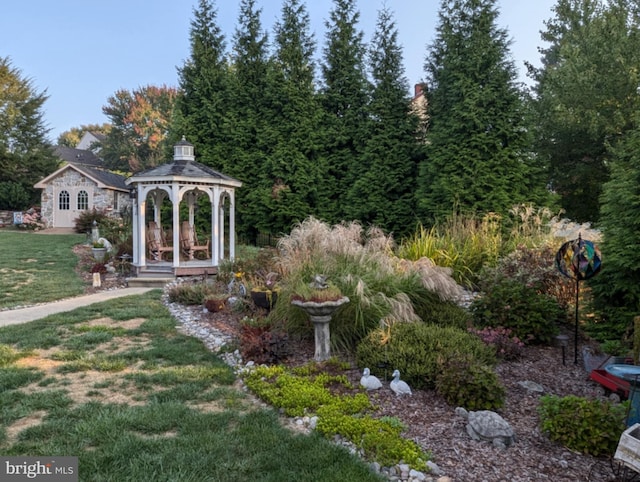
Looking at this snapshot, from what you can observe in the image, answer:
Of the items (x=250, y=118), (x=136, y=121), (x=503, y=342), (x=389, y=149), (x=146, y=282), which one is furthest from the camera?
(x=136, y=121)

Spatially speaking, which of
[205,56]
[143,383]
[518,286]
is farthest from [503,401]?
[205,56]

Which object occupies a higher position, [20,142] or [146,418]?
[20,142]

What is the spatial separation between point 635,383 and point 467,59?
8.63 m

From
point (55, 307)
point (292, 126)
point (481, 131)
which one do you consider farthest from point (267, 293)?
point (292, 126)

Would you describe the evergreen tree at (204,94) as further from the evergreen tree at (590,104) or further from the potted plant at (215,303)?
the evergreen tree at (590,104)

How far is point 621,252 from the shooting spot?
366cm

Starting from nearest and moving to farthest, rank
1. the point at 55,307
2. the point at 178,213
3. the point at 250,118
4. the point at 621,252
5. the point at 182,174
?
the point at 621,252
the point at 55,307
the point at 182,174
the point at 178,213
the point at 250,118

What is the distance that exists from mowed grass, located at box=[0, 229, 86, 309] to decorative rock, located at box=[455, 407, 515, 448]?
7218mm

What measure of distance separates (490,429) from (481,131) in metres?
7.83

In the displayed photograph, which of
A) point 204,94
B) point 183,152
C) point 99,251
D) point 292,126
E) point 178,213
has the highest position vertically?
point 204,94

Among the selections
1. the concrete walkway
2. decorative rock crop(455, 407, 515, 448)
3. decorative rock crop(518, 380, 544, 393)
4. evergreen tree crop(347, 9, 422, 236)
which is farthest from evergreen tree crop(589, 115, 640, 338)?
the concrete walkway

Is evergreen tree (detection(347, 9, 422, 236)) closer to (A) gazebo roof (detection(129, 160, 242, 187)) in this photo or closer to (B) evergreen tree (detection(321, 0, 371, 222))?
(B) evergreen tree (detection(321, 0, 371, 222))

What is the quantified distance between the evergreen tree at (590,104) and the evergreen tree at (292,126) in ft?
21.8

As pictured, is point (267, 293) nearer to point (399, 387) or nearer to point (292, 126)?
point (399, 387)
